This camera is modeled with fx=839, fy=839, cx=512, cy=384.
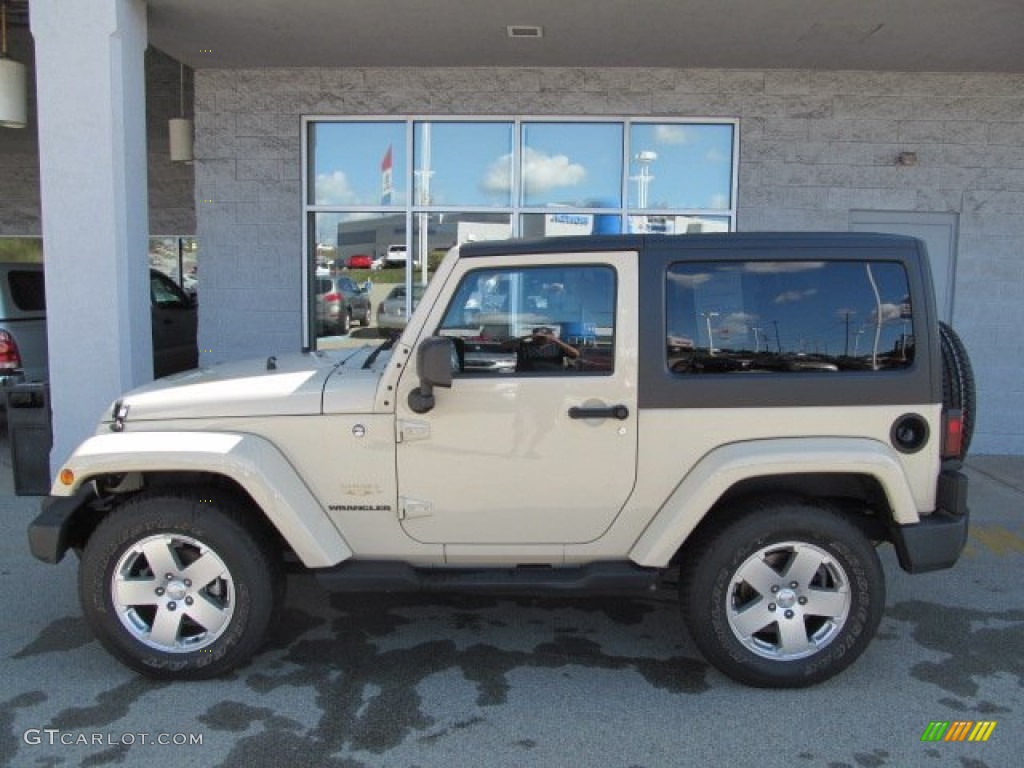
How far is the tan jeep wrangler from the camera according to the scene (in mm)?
3514

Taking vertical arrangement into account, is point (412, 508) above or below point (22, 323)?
below

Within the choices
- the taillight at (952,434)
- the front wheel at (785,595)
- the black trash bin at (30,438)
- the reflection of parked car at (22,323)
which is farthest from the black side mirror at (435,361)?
the reflection of parked car at (22,323)

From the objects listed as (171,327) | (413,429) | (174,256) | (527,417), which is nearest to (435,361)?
(413,429)

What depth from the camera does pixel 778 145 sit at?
26.6 feet

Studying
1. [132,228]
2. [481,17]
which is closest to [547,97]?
[481,17]

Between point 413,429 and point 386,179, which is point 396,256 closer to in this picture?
point 386,179

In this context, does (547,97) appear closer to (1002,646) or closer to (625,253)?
(625,253)

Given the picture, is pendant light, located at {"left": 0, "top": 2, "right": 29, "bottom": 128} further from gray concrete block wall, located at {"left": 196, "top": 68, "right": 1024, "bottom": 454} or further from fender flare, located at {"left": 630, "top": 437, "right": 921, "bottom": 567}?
fender flare, located at {"left": 630, "top": 437, "right": 921, "bottom": 567}

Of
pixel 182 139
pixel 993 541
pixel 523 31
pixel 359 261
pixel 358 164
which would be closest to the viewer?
pixel 993 541

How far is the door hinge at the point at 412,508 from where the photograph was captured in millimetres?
3584

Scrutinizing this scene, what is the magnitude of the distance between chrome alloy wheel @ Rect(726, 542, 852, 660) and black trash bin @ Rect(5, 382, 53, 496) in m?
3.82

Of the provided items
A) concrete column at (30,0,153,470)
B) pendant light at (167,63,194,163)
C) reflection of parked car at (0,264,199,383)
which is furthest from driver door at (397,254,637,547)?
pendant light at (167,63,194,163)

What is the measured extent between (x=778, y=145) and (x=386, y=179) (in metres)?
3.87

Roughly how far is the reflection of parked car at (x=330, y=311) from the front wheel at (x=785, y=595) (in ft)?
19.3
